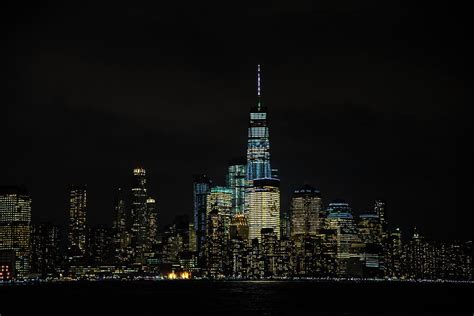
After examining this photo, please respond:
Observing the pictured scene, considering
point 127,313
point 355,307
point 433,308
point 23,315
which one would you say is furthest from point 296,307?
point 23,315

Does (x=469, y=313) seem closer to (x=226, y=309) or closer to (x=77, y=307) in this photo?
(x=226, y=309)

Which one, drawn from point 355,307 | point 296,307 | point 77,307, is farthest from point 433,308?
point 77,307

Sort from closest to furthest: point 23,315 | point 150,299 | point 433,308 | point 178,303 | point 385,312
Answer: point 23,315, point 385,312, point 433,308, point 178,303, point 150,299

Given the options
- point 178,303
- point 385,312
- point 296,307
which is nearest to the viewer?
point 385,312

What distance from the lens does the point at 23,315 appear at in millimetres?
133375

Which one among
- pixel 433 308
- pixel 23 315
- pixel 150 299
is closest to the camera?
pixel 23 315

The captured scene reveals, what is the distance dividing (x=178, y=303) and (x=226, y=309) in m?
24.0

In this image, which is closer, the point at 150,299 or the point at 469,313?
the point at 469,313

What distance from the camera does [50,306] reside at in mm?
161875

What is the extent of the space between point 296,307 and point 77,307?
3766 centimetres

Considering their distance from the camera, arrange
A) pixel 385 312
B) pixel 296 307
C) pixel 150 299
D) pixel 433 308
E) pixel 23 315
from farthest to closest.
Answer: pixel 150 299, pixel 296 307, pixel 433 308, pixel 385 312, pixel 23 315

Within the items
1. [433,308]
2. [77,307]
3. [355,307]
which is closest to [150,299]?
[77,307]

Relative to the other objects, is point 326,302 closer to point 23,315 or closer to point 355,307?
point 355,307

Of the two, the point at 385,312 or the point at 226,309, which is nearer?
the point at 385,312
